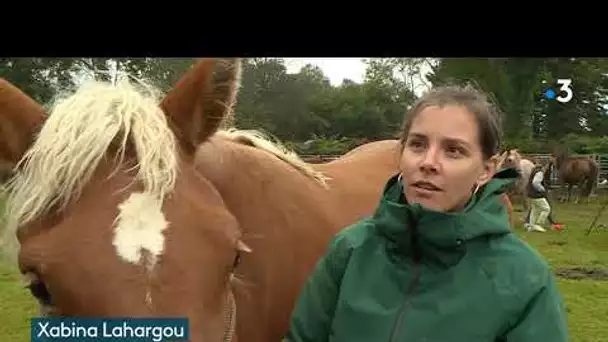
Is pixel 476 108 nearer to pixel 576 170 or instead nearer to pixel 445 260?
pixel 445 260

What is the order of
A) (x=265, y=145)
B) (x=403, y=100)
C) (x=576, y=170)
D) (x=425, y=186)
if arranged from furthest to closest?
(x=403, y=100) → (x=576, y=170) → (x=265, y=145) → (x=425, y=186)

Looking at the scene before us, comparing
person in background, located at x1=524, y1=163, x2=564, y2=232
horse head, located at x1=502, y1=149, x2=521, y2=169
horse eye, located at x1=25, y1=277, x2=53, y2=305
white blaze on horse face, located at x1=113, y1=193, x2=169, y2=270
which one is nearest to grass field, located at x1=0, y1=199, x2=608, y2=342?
person in background, located at x1=524, y1=163, x2=564, y2=232

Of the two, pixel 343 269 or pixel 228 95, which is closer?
pixel 343 269

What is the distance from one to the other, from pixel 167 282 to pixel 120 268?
108 millimetres

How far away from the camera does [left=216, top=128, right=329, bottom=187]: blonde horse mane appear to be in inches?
107

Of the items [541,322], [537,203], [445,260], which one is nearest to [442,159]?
[445,260]

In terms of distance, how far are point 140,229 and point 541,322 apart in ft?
3.09

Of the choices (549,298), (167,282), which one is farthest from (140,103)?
(549,298)

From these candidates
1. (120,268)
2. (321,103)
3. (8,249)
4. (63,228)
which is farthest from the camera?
(321,103)

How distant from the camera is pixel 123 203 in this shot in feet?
5.53

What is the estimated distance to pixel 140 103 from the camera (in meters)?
1.92

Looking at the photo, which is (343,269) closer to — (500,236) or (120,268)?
(500,236)

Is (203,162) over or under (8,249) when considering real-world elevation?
over

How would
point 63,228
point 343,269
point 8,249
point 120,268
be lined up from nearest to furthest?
1. point 120,268
2. point 63,228
3. point 343,269
4. point 8,249
